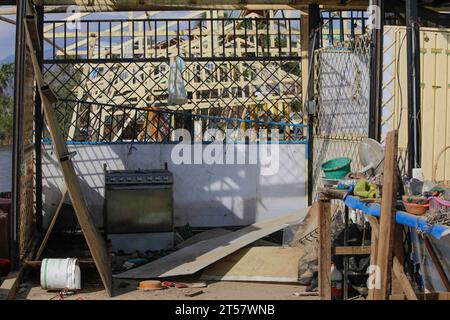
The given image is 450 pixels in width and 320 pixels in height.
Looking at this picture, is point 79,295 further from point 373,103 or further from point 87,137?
point 87,137

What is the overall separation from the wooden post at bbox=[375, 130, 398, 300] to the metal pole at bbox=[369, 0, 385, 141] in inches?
103

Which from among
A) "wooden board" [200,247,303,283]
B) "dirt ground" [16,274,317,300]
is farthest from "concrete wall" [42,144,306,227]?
"dirt ground" [16,274,317,300]

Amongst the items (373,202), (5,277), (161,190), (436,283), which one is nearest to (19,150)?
(5,277)

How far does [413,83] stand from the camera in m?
6.51

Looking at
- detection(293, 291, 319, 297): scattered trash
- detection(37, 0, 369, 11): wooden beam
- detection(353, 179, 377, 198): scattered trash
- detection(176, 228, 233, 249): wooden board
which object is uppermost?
detection(37, 0, 369, 11): wooden beam

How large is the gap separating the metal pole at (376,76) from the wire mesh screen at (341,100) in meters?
0.29

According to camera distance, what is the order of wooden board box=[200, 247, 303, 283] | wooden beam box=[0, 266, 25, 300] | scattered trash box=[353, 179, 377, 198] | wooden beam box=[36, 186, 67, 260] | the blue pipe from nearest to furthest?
the blue pipe
scattered trash box=[353, 179, 377, 198]
wooden beam box=[0, 266, 25, 300]
wooden board box=[200, 247, 303, 283]
wooden beam box=[36, 186, 67, 260]

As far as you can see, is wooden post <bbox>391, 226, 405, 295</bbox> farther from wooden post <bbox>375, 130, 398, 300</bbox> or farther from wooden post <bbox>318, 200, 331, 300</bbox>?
wooden post <bbox>318, 200, 331, 300</bbox>

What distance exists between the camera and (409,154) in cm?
658

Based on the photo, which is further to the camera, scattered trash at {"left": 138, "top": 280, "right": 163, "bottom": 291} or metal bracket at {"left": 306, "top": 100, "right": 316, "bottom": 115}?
metal bracket at {"left": 306, "top": 100, "right": 316, "bottom": 115}

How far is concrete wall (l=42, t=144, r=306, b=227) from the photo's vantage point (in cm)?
954

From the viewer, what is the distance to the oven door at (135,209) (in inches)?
339

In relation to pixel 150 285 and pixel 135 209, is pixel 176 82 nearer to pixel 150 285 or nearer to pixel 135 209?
pixel 135 209

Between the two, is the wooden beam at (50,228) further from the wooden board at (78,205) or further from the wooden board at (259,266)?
the wooden board at (259,266)
